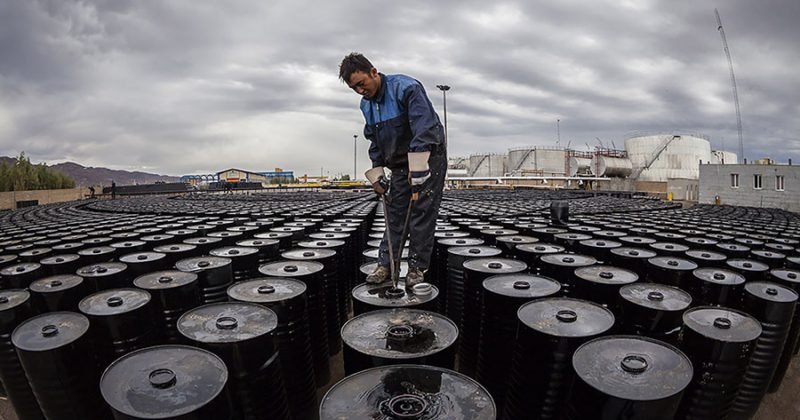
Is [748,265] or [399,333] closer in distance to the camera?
[399,333]

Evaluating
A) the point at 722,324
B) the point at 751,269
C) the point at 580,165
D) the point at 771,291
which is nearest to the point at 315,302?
the point at 722,324

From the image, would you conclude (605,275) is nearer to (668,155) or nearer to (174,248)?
(174,248)

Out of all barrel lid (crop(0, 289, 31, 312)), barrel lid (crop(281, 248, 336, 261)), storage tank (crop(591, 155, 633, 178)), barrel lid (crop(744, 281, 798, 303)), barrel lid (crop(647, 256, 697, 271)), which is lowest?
barrel lid (crop(744, 281, 798, 303))

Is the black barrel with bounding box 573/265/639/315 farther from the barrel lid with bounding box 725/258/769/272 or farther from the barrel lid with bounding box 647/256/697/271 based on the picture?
the barrel lid with bounding box 725/258/769/272

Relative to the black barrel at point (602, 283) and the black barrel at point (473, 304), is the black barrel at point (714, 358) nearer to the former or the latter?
the black barrel at point (602, 283)

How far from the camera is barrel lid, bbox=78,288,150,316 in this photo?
9.50 feet

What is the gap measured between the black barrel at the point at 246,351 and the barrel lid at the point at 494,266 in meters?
1.85

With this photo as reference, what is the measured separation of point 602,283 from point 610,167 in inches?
1845

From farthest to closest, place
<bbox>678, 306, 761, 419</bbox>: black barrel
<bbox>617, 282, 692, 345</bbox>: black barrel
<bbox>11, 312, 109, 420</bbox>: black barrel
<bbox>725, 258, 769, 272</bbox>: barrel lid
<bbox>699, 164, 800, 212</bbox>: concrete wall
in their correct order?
1. <bbox>699, 164, 800, 212</bbox>: concrete wall
2. <bbox>725, 258, 769, 272</bbox>: barrel lid
3. <bbox>617, 282, 692, 345</bbox>: black barrel
4. <bbox>678, 306, 761, 419</bbox>: black barrel
5. <bbox>11, 312, 109, 420</bbox>: black barrel

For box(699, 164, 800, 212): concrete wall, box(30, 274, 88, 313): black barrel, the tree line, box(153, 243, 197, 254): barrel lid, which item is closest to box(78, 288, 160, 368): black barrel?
box(30, 274, 88, 313): black barrel

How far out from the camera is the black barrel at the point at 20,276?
3969 millimetres

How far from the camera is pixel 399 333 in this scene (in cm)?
247

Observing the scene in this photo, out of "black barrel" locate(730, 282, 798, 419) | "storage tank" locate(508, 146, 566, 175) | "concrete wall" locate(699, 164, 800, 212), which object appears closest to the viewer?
"black barrel" locate(730, 282, 798, 419)

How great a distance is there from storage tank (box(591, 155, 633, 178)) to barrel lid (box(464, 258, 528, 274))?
150 ft
